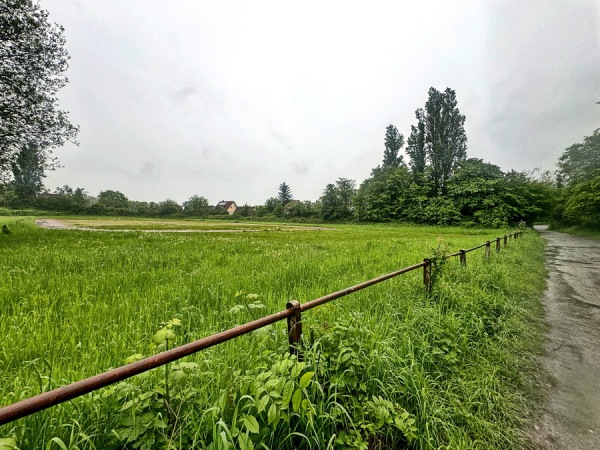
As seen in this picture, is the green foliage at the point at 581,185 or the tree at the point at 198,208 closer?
the green foliage at the point at 581,185

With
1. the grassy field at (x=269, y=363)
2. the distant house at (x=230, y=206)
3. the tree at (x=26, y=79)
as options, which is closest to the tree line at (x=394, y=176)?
the tree at (x=26, y=79)

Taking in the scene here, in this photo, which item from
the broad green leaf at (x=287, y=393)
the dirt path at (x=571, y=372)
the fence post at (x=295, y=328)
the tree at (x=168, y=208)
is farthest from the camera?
the tree at (x=168, y=208)

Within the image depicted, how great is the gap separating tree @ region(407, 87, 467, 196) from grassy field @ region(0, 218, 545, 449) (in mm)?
57988

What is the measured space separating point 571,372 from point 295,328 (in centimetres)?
411

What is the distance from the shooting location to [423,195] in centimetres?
5775

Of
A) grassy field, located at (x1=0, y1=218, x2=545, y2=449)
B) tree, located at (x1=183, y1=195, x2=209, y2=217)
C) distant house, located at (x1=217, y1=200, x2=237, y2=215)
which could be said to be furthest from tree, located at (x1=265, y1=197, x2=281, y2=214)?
grassy field, located at (x1=0, y1=218, x2=545, y2=449)

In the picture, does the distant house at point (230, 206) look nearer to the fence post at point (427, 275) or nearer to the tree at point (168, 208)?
the tree at point (168, 208)

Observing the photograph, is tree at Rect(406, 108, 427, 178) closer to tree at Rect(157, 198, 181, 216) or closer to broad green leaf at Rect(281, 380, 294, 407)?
broad green leaf at Rect(281, 380, 294, 407)

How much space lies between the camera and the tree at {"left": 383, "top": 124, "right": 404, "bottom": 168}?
7025 cm

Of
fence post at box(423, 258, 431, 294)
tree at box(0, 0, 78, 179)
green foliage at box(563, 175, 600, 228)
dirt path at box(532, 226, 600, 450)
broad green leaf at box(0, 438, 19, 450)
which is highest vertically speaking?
tree at box(0, 0, 78, 179)

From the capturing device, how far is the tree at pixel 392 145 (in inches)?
2766

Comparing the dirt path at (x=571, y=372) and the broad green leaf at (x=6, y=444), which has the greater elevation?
the broad green leaf at (x=6, y=444)

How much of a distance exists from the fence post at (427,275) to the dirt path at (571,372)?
1.90m

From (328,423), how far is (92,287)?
5477mm
